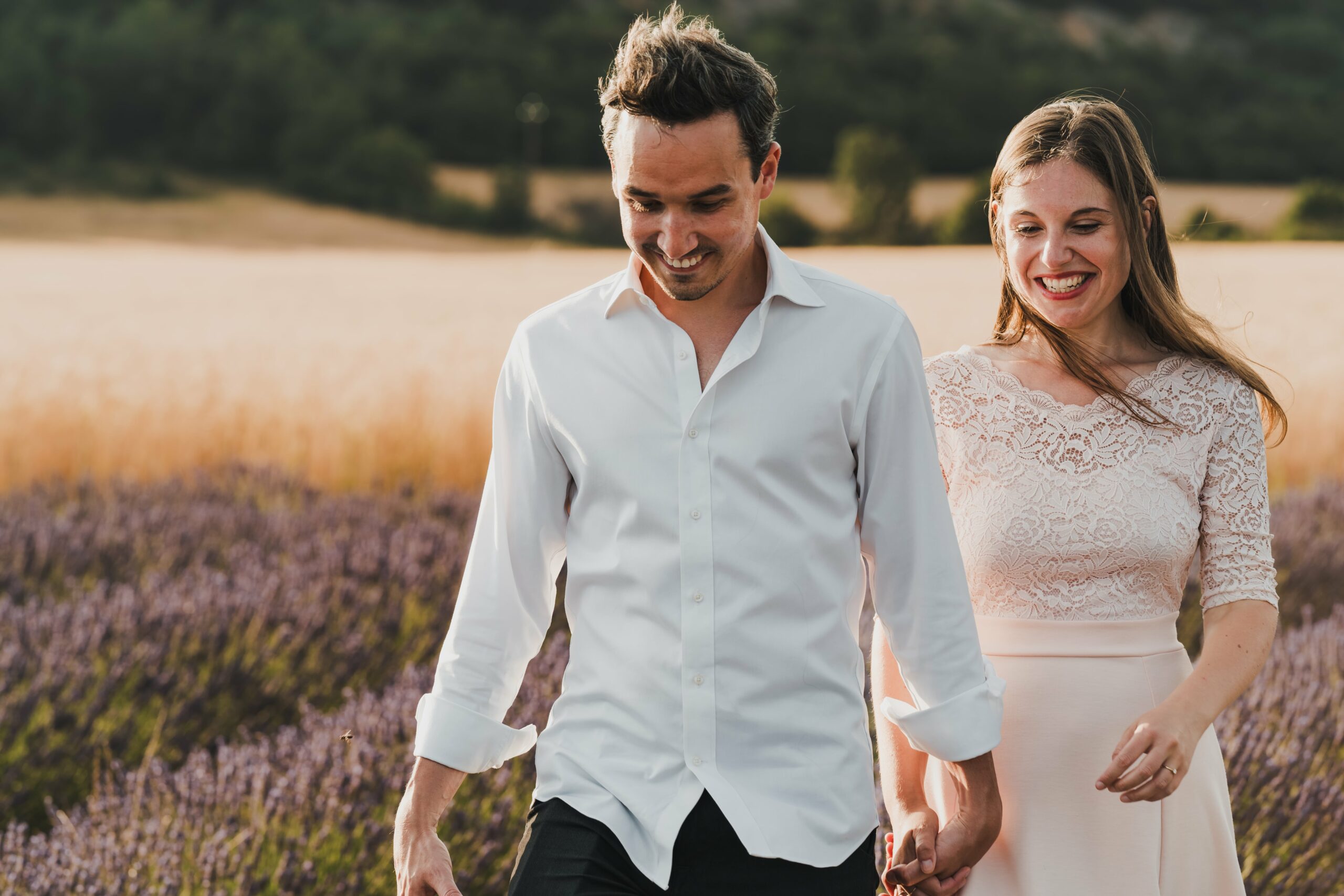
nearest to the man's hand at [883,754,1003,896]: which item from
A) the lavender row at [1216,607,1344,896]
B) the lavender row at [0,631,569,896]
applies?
the lavender row at [0,631,569,896]

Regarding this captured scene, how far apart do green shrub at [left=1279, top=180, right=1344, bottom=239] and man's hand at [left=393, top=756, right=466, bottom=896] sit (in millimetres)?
39803

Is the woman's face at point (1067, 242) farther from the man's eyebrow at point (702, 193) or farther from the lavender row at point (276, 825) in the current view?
the lavender row at point (276, 825)

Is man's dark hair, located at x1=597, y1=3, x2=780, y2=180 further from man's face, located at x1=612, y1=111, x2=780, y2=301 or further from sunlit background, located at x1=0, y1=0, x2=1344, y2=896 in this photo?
sunlit background, located at x1=0, y1=0, x2=1344, y2=896

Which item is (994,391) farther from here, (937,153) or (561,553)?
(937,153)

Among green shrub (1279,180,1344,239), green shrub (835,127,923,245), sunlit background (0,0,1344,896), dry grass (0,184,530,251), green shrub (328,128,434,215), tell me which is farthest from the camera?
green shrub (328,128,434,215)

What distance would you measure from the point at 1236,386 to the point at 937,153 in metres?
57.2

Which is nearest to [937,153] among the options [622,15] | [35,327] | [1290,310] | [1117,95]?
[622,15]

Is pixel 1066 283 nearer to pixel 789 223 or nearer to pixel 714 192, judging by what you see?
pixel 714 192

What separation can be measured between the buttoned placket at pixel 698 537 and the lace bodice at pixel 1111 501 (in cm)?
52

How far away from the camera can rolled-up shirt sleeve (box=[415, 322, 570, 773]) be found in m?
1.64

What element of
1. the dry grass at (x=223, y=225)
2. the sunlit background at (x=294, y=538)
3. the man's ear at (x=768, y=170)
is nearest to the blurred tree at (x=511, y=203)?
the dry grass at (x=223, y=225)

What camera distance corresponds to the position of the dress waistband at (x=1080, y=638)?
1.89m

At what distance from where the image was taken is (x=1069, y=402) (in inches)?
78.1

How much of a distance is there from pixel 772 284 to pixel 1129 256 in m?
0.70
